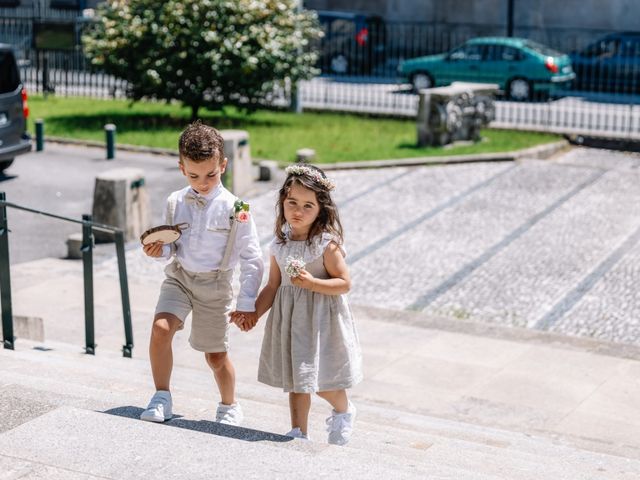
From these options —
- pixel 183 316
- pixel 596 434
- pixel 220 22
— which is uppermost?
pixel 220 22

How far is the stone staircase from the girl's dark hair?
3.08ft

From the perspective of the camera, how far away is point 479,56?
2592cm

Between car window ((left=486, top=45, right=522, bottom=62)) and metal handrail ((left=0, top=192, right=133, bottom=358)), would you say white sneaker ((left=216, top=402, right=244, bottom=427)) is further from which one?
car window ((left=486, top=45, right=522, bottom=62))

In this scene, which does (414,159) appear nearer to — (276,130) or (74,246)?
(276,130)

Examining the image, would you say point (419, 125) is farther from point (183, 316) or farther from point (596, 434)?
point (183, 316)

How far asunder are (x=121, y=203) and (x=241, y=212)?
6.88 metres

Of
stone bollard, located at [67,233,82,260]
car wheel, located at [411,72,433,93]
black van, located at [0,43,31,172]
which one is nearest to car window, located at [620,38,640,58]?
car wheel, located at [411,72,433,93]

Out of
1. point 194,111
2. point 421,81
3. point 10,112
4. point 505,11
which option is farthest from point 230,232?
point 505,11

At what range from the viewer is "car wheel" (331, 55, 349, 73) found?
3080 cm

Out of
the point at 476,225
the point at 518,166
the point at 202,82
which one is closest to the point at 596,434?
the point at 476,225

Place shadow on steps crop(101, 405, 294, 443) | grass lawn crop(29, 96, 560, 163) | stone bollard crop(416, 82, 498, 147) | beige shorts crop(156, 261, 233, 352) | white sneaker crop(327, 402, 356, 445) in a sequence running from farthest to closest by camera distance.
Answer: stone bollard crop(416, 82, 498, 147), grass lawn crop(29, 96, 560, 163), beige shorts crop(156, 261, 233, 352), white sneaker crop(327, 402, 356, 445), shadow on steps crop(101, 405, 294, 443)

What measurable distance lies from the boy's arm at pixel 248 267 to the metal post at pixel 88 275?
2.40m

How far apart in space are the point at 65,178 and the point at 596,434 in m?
9.91

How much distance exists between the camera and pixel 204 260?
568 cm
